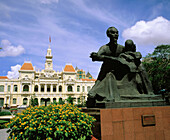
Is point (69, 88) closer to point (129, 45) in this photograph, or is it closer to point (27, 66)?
point (27, 66)

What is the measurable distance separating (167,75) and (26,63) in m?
50.0

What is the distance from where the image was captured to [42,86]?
54562mm

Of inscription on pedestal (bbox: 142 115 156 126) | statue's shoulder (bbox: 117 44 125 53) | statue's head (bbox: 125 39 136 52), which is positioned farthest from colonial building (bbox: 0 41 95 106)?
inscription on pedestal (bbox: 142 115 156 126)

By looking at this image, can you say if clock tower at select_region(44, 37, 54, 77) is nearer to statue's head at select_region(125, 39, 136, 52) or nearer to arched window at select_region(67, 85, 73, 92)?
arched window at select_region(67, 85, 73, 92)

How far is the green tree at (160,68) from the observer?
18.2 meters

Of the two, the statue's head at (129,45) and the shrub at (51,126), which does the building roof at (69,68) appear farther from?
the shrub at (51,126)

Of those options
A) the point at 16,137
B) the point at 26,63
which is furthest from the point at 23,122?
the point at 26,63

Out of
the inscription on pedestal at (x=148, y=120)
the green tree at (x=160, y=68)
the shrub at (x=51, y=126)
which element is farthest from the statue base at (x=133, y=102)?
the green tree at (x=160, y=68)

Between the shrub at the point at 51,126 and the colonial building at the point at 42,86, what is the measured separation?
45.2m

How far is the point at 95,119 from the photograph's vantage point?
A: 11.9 feet

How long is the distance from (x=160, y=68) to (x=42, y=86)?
44783mm

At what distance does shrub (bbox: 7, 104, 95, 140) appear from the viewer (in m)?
3.18

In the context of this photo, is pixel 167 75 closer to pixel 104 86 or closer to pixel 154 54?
pixel 154 54

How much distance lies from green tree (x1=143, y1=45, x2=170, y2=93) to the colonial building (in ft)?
103
